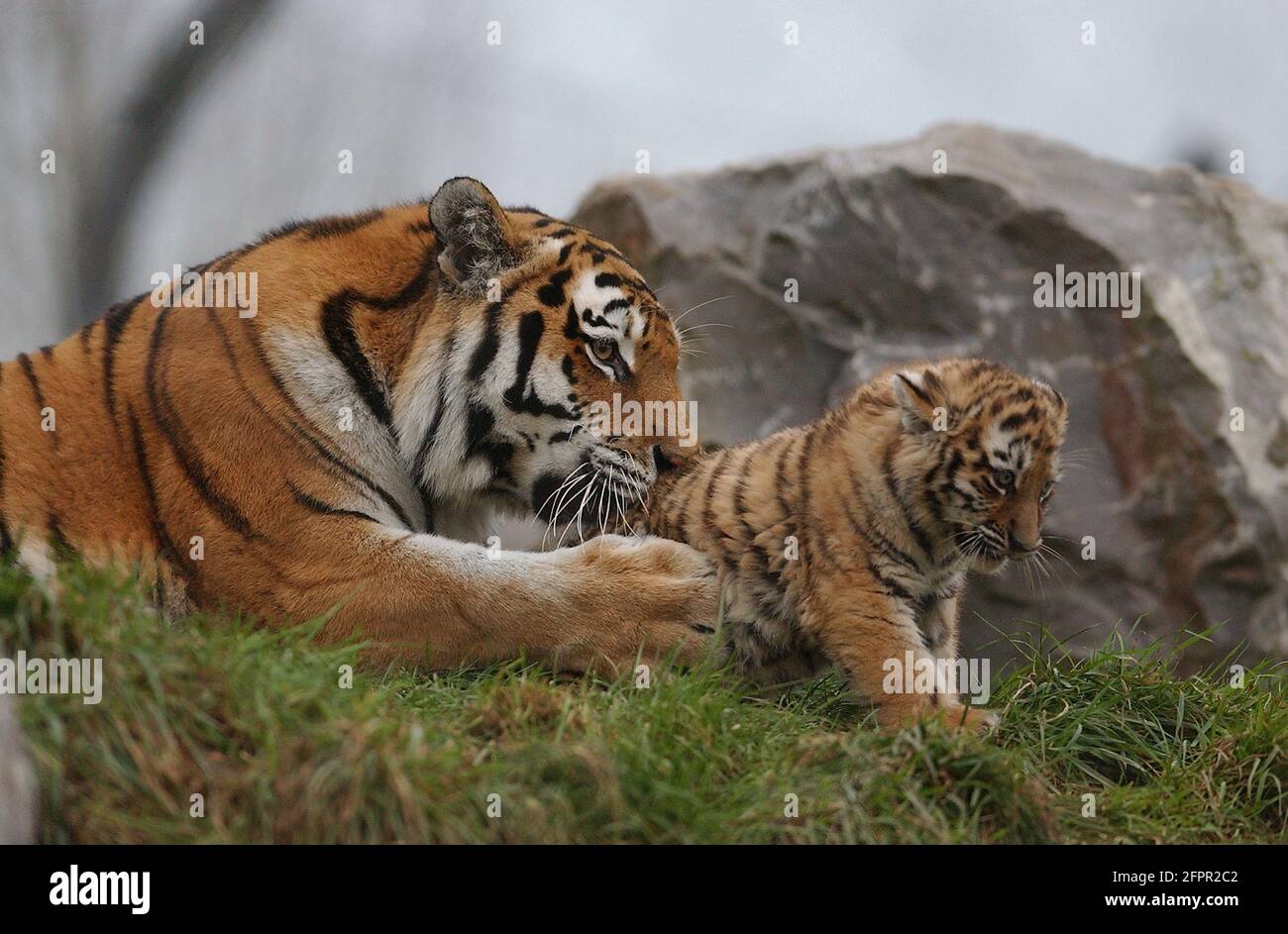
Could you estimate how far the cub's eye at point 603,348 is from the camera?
3.46 metres

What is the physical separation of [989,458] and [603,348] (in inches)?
42.9

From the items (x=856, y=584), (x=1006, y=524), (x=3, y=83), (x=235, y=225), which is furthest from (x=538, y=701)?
(x=3, y=83)

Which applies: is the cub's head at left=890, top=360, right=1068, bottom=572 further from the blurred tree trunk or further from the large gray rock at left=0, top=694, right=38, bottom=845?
the blurred tree trunk

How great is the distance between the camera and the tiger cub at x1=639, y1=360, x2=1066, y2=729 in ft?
9.84

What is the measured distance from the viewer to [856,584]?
304 cm

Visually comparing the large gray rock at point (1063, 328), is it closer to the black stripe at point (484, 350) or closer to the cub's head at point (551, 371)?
the cub's head at point (551, 371)

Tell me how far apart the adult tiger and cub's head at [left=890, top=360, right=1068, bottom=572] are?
652 mm

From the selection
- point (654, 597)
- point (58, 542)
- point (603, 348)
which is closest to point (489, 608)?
point (654, 597)

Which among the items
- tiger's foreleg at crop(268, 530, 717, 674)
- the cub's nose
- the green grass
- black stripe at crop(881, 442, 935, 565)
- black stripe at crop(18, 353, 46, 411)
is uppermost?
black stripe at crop(18, 353, 46, 411)

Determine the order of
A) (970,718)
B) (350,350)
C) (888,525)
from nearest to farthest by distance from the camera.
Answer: (970,718) → (888,525) → (350,350)

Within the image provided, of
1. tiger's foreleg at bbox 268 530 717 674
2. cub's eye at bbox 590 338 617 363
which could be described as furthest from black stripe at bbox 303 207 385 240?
tiger's foreleg at bbox 268 530 717 674

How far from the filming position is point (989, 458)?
3.00 meters

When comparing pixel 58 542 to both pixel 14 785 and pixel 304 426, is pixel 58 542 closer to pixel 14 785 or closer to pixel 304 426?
pixel 304 426

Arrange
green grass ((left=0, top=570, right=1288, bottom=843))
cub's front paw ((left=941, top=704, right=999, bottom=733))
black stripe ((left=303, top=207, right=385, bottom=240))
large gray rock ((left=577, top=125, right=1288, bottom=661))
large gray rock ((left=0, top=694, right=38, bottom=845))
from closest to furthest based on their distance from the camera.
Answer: large gray rock ((left=0, top=694, right=38, bottom=845)), green grass ((left=0, top=570, right=1288, bottom=843)), cub's front paw ((left=941, top=704, right=999, bottom=733)), black stripe ((left=303, top=207, right=385, bottom=240)), large gray rock ((left=577, top=125, right=1288, bottom=661))
